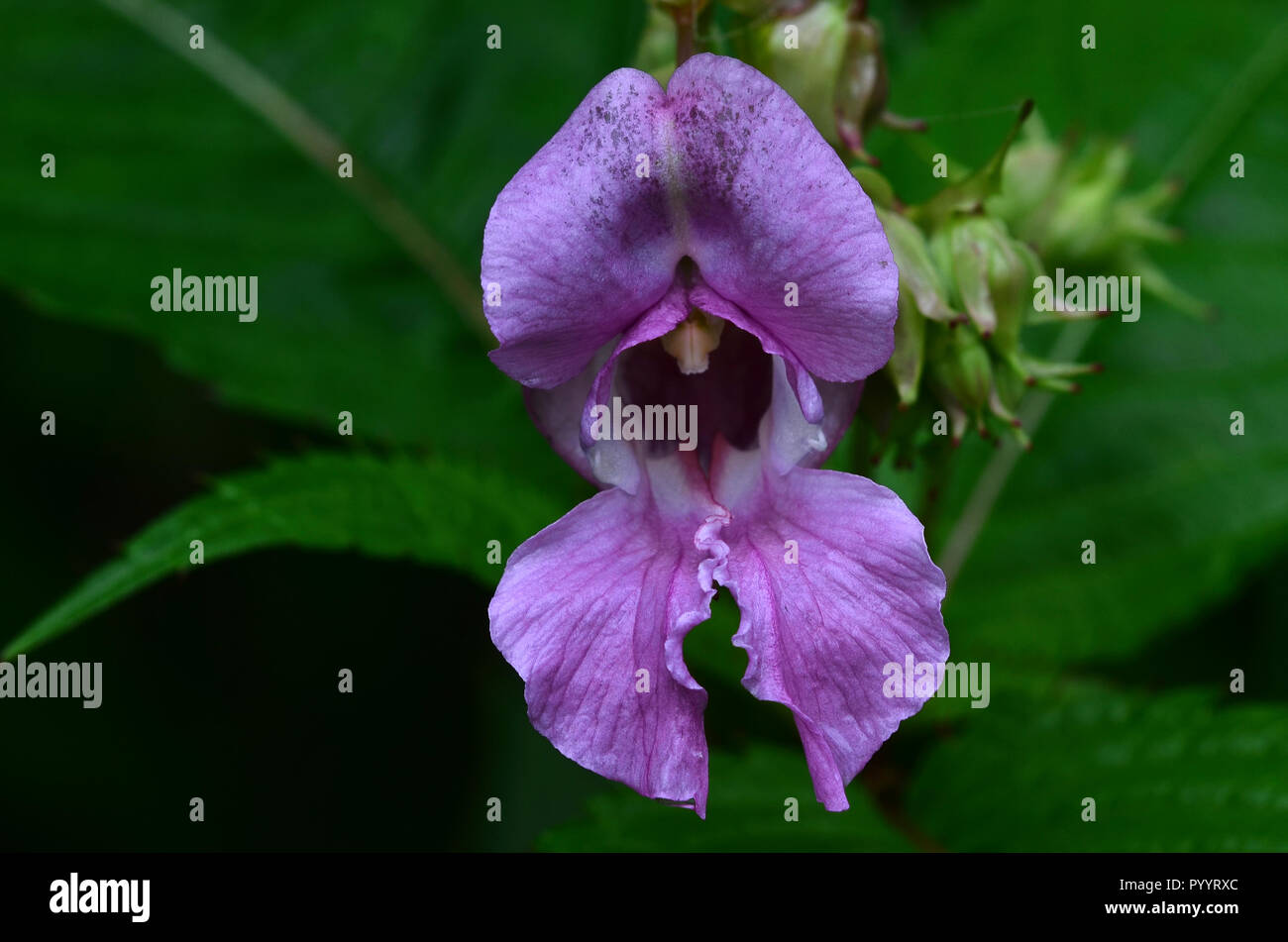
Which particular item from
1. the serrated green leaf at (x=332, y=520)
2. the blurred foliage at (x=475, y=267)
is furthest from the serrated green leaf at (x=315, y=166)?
the serrated green leaf at (x=332, y=520)

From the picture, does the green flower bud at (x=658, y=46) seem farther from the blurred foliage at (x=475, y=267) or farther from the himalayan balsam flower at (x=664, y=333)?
the blurred foliage at (x=475, y=267)

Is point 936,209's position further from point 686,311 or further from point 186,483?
point 186,483

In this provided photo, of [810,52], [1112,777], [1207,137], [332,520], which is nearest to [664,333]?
[810,52]

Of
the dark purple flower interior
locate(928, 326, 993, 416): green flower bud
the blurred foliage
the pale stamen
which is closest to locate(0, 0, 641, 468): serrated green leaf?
the blurred foliage

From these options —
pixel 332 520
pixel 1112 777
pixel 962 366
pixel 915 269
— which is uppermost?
pixel 915 269

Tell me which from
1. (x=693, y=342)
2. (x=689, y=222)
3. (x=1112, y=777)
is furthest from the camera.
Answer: (x=1112, y=777)

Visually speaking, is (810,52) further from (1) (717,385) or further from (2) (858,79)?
(1) (717,385)
